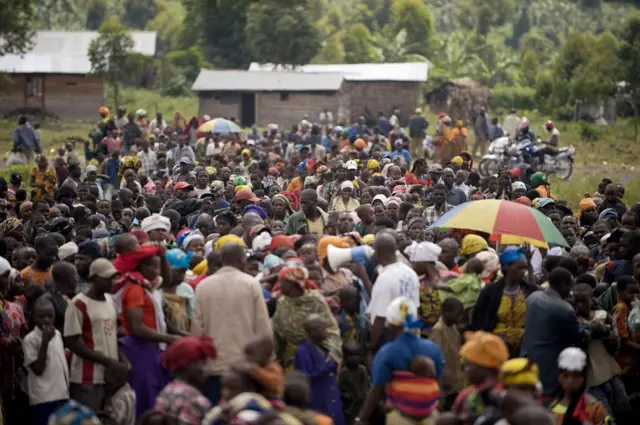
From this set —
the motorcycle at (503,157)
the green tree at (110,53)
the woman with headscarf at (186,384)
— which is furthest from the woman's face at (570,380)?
the green tree at (110,53)

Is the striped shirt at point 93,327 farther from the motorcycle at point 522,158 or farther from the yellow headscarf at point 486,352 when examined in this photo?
the motorcycle at point 522,158

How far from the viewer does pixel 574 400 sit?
29.3 ft

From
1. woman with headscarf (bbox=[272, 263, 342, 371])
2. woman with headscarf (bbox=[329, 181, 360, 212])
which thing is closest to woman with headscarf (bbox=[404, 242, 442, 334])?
woman with headscarf (bbox=[272, 263, 342, 371])

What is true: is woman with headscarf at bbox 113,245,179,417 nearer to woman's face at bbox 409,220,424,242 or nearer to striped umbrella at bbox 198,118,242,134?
woman's face at bbox 409,220,424,242

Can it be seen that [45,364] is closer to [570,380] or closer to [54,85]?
[570,380]

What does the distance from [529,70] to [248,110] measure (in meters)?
20.7

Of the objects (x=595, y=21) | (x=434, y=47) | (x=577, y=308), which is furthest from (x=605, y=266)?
(x=595, y=21)

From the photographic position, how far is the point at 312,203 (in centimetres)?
1313

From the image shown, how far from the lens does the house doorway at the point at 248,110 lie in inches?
1805

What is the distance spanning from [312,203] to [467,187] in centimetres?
417

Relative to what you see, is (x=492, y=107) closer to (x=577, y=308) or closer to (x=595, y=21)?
(x=595, y=21)

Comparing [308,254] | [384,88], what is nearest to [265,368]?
[308,254]

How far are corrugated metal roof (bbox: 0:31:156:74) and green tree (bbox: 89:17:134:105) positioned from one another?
1.01 metres

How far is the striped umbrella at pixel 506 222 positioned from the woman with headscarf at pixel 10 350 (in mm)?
3704
